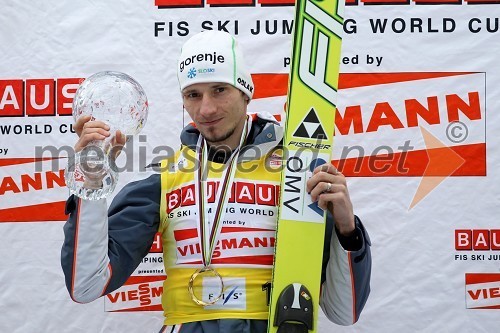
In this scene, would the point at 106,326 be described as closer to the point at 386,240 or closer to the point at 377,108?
the point at 386,240

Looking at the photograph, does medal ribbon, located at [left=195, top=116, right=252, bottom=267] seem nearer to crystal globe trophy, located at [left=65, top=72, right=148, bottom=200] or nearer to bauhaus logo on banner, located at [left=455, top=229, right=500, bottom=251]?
crystal globe trophy, located at [left=65, top=72, right=148, bottom=200]

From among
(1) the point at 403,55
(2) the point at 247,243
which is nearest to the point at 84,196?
(2) the point at 247,243

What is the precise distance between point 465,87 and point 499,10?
32cm

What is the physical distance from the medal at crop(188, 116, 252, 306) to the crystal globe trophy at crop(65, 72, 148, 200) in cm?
21

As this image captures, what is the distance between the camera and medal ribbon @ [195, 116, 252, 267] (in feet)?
5.79

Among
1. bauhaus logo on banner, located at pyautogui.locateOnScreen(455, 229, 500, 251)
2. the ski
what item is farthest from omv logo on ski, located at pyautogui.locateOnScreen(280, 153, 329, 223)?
bauhaus logo on banner, located at pyautogui.locateOnScreen(455, 229, 500, 251)

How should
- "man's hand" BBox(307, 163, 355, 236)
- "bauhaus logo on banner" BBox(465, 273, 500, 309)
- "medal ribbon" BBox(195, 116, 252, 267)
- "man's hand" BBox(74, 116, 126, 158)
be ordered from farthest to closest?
"bauhaus logo on banner" BBox(465, 273, 500, 309) → "medal ribbon" BBox(195, 116, 252, 267) → "man's hand" BBox(307, 163, 355, 236) → "man's hand" BBox(74, 116, 126, 158)

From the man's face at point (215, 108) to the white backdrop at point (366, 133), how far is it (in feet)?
2.48

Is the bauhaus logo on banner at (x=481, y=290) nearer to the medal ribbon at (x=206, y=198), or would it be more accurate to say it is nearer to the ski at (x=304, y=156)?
the ski at (x=304, y=156)

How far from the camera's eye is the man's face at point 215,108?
1791 mm

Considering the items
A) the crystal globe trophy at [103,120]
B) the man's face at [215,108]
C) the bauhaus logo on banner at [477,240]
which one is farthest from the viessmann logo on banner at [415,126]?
the crystal globe trophy at [103,120]

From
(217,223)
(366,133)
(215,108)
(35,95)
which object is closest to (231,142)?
(215,108)

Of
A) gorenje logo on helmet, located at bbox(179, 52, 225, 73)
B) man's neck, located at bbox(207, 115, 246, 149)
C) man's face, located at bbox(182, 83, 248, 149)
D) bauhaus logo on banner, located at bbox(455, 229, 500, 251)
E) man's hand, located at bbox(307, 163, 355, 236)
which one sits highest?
gorenje logo on helmet, located at bbox(179, 52, 225, 73)

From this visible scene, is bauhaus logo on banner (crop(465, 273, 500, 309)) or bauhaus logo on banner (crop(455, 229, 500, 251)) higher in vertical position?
bauhaus logo on banner (crop(455, 229, 500, 251))
